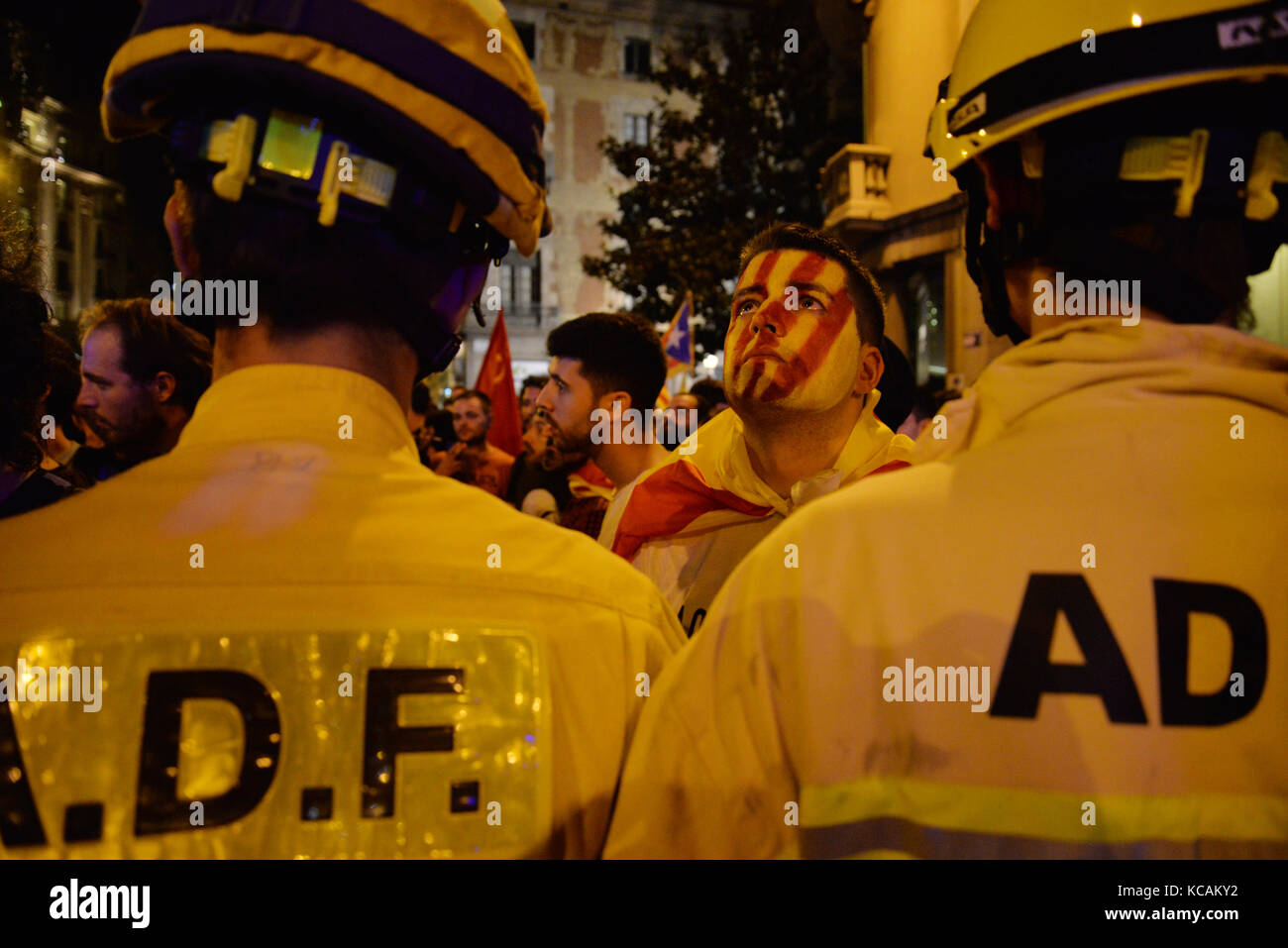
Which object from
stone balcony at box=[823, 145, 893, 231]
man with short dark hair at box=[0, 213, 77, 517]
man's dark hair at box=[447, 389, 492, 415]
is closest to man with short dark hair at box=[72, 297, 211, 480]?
man with short dark hair at box=[0, 213, 77, 517]

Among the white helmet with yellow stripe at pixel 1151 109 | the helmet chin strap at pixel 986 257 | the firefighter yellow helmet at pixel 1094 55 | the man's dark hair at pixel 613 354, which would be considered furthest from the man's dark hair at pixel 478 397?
the white helmet with yellow stripe at pixel 1151 109

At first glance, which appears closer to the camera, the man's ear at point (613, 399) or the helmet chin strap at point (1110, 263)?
the helmet chin strap at point (1110, 263)

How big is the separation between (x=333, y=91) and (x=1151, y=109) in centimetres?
115

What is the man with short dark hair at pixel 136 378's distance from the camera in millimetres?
3412

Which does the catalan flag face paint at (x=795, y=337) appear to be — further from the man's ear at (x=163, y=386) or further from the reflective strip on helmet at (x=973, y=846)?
the man's ear at (x=163, y=386)

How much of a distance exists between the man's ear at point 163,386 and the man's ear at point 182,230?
232cm

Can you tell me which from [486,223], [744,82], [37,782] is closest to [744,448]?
[486,223]

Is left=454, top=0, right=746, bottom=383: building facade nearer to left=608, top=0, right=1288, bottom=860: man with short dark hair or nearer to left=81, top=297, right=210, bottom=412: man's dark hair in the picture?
left=81, top=297, right=210, bottom=412: man's dark hair

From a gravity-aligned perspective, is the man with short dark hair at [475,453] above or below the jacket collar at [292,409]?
above

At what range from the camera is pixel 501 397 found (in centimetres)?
859


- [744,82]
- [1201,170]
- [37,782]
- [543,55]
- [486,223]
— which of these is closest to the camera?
[37,782]

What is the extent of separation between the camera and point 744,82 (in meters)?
19.8
